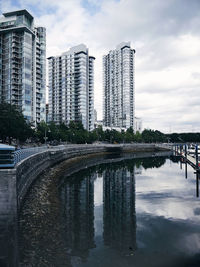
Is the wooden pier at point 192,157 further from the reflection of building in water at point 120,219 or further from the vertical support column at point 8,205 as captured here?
the vertical support column at point 8,205

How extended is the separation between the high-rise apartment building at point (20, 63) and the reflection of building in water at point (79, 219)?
81814 mm

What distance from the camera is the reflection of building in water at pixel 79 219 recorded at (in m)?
14.8

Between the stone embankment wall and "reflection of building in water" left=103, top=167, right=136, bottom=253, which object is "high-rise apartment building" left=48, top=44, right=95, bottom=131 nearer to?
the stone embankment wall

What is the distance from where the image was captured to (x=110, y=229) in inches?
696

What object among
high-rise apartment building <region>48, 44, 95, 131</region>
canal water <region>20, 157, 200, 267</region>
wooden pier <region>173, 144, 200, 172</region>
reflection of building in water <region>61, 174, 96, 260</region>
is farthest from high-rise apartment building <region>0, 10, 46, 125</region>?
canal water <region>20, 157, 200, 267</region>

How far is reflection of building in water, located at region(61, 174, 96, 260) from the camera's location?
1482cm

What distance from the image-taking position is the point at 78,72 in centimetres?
17325

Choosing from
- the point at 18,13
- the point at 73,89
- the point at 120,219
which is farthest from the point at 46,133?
the point at 73,89

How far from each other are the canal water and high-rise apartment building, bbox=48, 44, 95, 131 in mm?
141429

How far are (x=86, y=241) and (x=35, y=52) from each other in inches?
4613

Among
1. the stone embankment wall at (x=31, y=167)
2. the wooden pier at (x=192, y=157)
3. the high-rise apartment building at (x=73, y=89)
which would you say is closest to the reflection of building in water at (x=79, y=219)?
the stone embankment wall at (x=31, y=167)

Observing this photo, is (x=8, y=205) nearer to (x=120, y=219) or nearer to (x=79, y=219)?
(x=79, y=219)

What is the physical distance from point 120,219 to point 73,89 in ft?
531

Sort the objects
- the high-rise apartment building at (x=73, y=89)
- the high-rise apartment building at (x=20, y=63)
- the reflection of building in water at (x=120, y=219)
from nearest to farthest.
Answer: the reflection of building in water at (x=120, y=219)
the high-rise apartment building at (x=20, y=63)
the high-rise apartment building at (x=73, y=89)
